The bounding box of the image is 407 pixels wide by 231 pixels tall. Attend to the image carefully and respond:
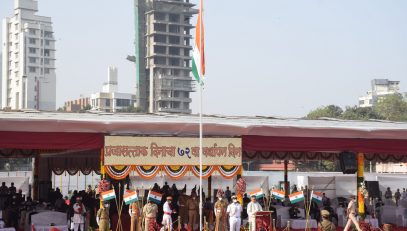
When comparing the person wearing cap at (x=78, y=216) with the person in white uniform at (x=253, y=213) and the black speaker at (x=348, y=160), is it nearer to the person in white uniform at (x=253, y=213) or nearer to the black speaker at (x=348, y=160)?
the person in white uniform at (x=253, y=213)

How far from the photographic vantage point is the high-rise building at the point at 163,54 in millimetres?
165625

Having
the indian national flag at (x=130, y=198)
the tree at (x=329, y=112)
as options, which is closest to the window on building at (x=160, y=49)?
the tree at (x=329, y=112)

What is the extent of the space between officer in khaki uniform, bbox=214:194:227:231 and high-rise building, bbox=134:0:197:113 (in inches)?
5522

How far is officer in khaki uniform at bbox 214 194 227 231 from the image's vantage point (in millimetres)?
23484

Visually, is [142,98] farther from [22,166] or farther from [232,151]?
[232,151]

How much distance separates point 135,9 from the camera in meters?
173

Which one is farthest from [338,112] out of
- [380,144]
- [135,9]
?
[380,144]

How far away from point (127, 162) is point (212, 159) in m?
3.10

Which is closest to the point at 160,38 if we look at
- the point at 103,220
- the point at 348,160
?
the point at 348,160

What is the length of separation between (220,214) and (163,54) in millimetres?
147471

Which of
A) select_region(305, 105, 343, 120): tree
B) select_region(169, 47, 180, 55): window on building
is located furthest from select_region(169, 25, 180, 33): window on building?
select_region(305, 105, 343, 120): tree

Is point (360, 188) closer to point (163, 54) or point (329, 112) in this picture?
point (329, 112)

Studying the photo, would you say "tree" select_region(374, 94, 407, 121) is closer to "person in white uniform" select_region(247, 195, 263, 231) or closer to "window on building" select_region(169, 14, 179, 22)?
"window on building" select_region(169, 14, 179, 22)

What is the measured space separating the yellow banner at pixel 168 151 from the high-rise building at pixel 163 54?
459 ft
